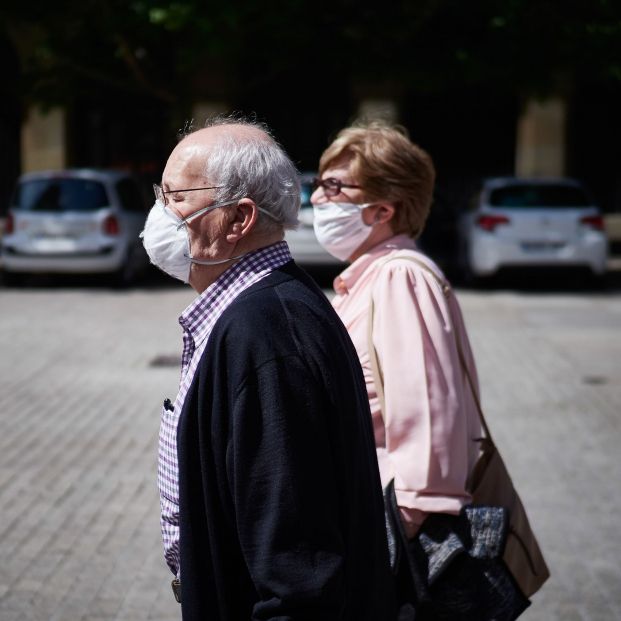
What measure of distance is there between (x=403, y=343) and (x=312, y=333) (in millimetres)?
820

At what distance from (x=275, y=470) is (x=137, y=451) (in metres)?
4.76

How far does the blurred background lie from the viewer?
55.9ft

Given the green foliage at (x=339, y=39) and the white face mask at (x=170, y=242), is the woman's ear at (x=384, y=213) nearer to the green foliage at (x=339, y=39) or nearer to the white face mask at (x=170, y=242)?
the white face mask at (x=170, y=242)

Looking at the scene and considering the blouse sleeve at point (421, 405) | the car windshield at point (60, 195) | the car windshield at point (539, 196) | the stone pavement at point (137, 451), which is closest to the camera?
the blouse sleeve at point (421, 405)

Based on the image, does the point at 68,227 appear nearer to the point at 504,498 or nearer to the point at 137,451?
the point at 137,451

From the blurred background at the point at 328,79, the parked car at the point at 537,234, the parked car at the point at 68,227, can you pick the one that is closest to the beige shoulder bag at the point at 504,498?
the blurred background at the point at 328,79

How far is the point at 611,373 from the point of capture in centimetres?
909

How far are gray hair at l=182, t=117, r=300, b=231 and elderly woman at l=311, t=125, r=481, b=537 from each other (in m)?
0.74

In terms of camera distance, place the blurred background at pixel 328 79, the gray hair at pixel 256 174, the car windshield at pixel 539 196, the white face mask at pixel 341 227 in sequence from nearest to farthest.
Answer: the gray hair at pixel 256 174, the white face mask at pixel 341 227, the car windshield at pixel 539 196, the blurred background at pixel 328 79

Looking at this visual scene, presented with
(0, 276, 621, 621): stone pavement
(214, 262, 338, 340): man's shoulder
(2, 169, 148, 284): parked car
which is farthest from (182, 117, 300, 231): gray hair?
(2, 169, 148, 284): parked car

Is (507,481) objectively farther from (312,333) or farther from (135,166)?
(135,166)

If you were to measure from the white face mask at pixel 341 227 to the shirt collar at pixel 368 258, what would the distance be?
2.7 inches

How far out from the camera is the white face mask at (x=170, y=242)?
2094 millimetres

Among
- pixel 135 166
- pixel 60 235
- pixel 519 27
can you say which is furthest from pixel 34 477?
pixel 135 166
